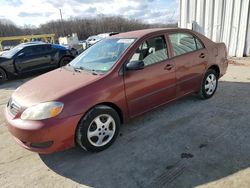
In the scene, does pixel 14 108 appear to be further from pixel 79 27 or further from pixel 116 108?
pixel 79 27

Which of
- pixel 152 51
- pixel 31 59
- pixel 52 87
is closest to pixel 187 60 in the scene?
pixel 152 51

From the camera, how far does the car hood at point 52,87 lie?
3.00 metres

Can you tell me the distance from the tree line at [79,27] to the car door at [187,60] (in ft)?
213

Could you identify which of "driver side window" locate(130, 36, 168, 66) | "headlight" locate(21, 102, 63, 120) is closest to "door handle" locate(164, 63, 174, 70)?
"driver side window" locate(130, 36, 168, 66)

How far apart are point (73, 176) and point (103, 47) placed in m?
Answer: 2.24

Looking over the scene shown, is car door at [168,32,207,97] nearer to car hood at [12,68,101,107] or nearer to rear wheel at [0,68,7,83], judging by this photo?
car hood at [12,68,101,107]

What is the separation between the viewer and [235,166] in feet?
9.02

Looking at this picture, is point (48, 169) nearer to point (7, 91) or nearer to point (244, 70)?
point (7, 91)

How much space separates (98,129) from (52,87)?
0.86 m

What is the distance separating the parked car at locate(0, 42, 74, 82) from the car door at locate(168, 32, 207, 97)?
661cm

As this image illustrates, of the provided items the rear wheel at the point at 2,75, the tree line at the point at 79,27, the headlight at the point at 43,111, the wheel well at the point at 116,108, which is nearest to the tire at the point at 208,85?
the wheel well at the point at 116,108

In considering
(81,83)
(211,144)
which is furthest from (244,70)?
(81,83)

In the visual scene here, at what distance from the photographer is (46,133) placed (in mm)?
2770

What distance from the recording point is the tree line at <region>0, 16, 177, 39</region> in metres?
69.6
